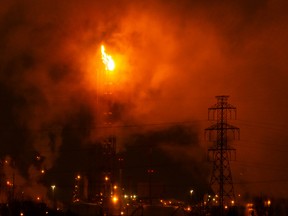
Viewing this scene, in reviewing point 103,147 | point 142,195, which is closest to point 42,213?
point 142,195

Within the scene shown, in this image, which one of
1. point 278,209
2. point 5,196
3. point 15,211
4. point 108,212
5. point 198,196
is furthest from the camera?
point 198,196

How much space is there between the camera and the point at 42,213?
153 feet

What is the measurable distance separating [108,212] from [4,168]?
21.8m

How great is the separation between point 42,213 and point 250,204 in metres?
16.4

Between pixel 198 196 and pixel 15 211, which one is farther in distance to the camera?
pixel 198 196

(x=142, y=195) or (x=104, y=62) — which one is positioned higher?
(x=104, y=62)

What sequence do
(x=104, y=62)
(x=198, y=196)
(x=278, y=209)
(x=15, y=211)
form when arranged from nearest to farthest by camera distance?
(x=104, y=62) → (x=278, y=209) → (x=15, y=211) → (x=198, y=196)

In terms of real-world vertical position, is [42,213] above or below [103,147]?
below

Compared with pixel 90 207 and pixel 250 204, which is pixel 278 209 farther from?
pixel 90 207

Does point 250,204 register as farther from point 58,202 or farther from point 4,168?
point 4,168

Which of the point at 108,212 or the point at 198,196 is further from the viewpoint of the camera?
the point at 198,196

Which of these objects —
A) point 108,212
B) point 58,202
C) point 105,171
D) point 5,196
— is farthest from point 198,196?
point 105,171

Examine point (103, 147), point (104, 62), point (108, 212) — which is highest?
point (104, 62)

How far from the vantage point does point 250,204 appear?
155 feet
